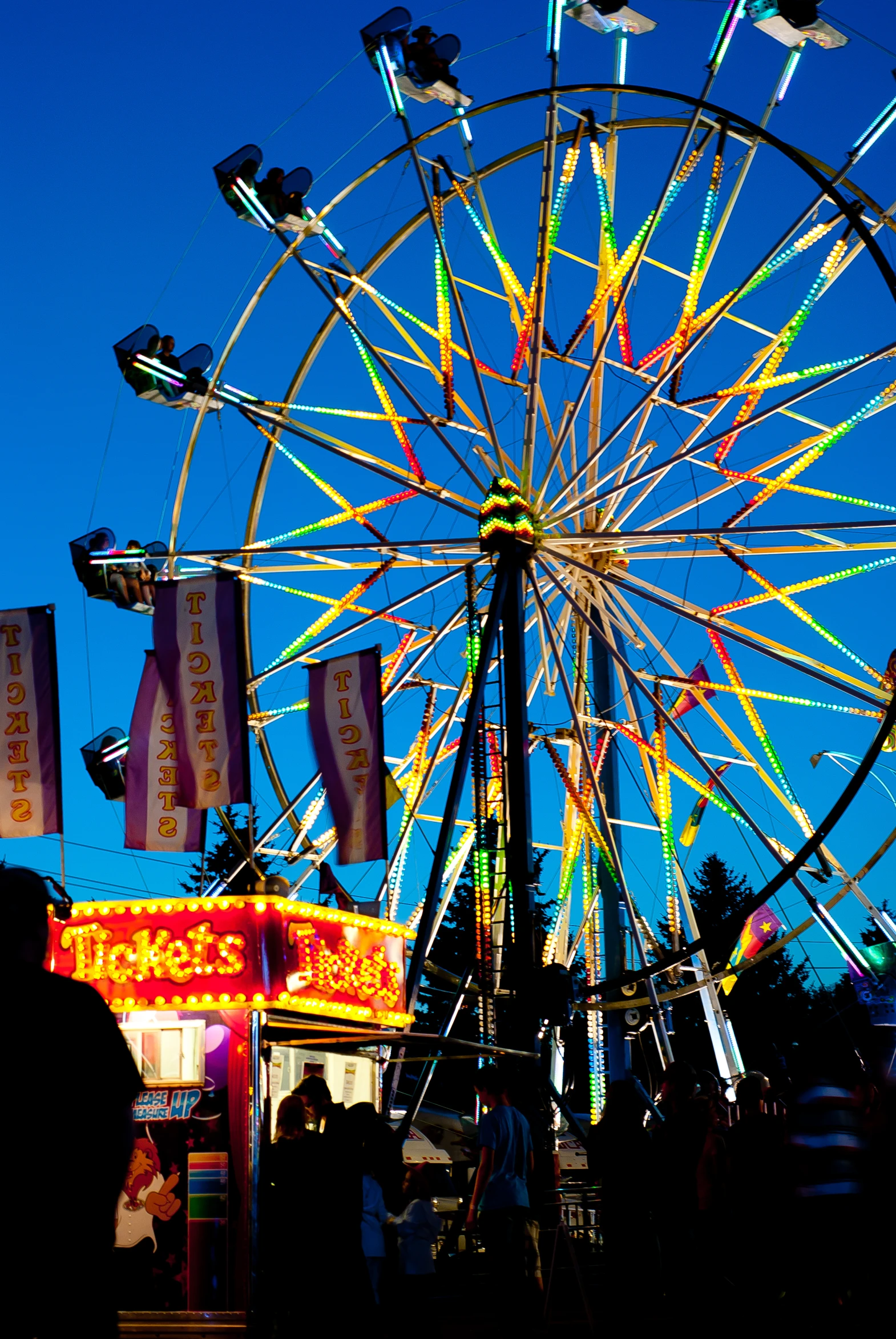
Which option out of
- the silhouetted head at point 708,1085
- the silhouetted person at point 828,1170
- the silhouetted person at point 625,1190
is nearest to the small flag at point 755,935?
the silhouetted head at point 708,1085

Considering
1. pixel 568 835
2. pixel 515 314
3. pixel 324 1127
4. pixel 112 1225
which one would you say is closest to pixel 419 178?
pixel 515 314

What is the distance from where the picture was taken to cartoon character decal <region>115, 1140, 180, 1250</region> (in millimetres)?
10352

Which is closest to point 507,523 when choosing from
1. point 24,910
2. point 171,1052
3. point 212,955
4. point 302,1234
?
point 212,955

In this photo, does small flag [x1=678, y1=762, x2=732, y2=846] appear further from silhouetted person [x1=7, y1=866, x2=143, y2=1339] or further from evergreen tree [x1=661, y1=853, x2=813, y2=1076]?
evergreen tree [x1=661, y1=853, x2=813, y2=1076]

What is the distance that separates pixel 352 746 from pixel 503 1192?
629 centimetres

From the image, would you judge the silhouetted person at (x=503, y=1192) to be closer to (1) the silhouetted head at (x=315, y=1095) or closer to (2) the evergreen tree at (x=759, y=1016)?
(1) the silhouetted head at (x=315, y=1095)

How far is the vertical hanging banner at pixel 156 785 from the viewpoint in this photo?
1334 cm

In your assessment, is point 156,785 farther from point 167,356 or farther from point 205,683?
point 167,356

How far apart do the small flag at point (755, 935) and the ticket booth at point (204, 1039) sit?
7733 millimetres

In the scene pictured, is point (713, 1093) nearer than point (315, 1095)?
No

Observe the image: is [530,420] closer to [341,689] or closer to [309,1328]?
[341,689]

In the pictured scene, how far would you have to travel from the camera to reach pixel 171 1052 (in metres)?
11.0

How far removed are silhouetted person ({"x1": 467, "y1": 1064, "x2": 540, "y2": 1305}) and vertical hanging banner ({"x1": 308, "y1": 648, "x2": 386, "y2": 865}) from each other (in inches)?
204

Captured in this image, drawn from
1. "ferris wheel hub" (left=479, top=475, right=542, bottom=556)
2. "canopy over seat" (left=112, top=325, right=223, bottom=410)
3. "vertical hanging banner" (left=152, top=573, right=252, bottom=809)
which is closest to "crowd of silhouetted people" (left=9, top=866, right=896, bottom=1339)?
"vertical hanging banner" (left=152, top=573, right=252, bottom=809)
